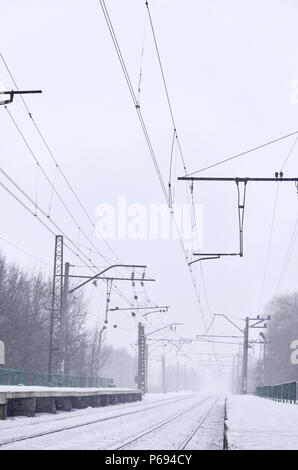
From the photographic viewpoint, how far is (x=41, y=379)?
37719 mm

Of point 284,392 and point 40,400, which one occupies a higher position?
point 40,400

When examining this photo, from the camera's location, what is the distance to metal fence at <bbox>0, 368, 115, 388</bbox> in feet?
102

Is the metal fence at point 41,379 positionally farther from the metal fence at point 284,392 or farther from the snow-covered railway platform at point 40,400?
the metal fence at point 284,392

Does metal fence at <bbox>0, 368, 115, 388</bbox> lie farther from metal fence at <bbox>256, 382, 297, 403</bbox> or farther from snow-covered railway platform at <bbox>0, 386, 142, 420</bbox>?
metal fence at <bbox>256, 382, 297, 403</bbox>

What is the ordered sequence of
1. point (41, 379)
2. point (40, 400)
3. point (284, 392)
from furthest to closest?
point (284, 392)
point (41, 379)
point (40, 400)

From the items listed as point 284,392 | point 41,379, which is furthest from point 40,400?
point 284,392

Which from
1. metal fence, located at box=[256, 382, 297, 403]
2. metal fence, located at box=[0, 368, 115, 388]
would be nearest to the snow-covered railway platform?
metal fence, located at box=[0, 368, 115, 388]

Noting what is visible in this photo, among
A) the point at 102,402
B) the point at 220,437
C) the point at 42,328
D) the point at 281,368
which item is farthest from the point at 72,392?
the point at 281,368

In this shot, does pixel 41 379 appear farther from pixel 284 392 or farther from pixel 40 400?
pixel 284 392

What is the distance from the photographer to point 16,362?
239 ft

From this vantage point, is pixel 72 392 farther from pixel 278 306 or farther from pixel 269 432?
pixel 278 306

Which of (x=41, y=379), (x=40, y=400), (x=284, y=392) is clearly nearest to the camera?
(x=40, y=400)

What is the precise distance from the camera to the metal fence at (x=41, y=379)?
31.1m
